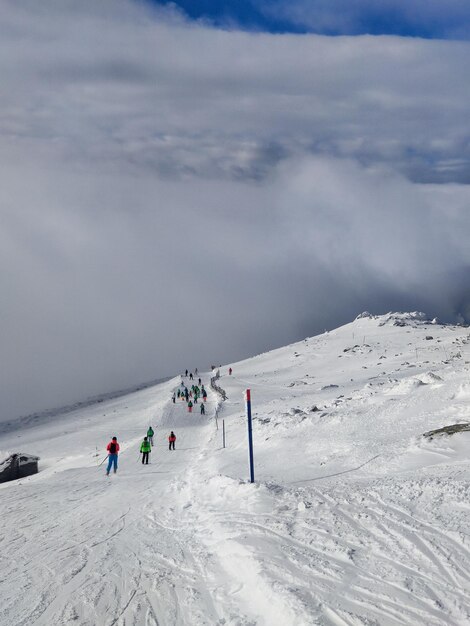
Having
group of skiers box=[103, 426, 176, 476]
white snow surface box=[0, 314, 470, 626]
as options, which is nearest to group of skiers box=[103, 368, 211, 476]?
group of skiers box=[103, 426, 176, 476]

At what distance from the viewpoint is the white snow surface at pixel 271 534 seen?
7406mm

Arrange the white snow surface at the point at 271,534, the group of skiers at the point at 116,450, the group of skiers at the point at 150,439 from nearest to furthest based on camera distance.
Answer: the white snow surface at the point at 271,534
the group of skiers at the point at 116,450
the group of skiers at the point at 150,439

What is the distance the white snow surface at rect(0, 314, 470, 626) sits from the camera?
7406 millimetres

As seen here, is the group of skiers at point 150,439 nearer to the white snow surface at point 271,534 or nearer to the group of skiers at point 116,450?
the group of skiers at point 116,450

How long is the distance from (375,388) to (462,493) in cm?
2705

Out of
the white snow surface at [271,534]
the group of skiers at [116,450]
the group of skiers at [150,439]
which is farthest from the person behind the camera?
the group of skiers at [150,439]

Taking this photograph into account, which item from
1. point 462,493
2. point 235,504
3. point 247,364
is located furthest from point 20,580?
point 247,364

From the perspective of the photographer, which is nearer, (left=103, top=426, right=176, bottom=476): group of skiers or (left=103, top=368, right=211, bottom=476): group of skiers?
(left=103, top=426, right=176, bottom=476): group of skiers

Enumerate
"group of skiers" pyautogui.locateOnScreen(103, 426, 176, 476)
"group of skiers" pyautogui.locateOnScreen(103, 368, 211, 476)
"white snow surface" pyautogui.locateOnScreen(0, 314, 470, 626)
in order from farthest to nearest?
"group of skiers" pyautogui.locateOnScreen(103, 368, 211, 476), "group of skiers" pyautogui.locateOnScreen(103, 426, 176, 476), "white snow surface" pyautogui.locateOnScreen(0, 314, 470, 626)

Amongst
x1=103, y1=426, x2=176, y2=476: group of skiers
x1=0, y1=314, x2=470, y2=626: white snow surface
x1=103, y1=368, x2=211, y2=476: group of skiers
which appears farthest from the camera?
x1=103, y1=368, x2=211, y2=476: group of skiers

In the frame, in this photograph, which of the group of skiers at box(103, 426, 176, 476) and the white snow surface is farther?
the group of skiers at box(103, 426, 176, 476)

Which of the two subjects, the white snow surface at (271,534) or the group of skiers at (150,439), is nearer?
the white snow surface at (271,534)

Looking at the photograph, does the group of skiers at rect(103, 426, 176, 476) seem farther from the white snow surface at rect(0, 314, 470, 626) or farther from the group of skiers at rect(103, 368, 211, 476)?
the white snow surface at rect(0, 314, 470, 626)

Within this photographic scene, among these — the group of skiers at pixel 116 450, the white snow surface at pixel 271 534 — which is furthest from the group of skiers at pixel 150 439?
the white snow surface at pixel 271 534
